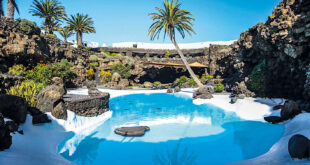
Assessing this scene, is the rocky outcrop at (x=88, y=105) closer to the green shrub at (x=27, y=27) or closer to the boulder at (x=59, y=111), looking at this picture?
the boulder at (x=59, y=111)

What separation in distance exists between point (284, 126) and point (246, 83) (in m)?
8.90

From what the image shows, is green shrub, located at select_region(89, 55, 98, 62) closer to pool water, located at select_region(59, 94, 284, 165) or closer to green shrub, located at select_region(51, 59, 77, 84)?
green shrub, located at select_region(51, 59, 77, 84)

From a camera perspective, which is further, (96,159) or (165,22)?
(165,22)

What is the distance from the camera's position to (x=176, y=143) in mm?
7086

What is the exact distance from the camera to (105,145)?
22.4 ft

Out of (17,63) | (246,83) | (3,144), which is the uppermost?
(17,63)


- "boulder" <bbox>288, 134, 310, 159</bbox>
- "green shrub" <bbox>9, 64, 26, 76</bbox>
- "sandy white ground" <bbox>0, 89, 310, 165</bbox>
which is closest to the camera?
"boulder" <bbox>288, 134, 310, 159</bbox>

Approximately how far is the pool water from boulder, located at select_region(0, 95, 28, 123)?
71.9 inches

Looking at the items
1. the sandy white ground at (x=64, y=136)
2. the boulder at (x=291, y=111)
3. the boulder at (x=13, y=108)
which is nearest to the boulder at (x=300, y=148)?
the sandy white ground at (x=64, y=136)

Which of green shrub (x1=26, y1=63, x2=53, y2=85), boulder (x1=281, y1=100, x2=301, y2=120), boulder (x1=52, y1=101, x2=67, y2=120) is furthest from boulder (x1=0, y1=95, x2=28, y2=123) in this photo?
boulder (x1=281, y1=100, x2=301, y2=120)

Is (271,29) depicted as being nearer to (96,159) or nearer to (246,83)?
(246,83)

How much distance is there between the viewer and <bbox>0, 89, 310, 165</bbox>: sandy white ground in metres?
4.03

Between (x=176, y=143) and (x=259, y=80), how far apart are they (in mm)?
11455

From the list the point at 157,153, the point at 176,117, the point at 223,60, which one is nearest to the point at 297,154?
the point at 157,153
